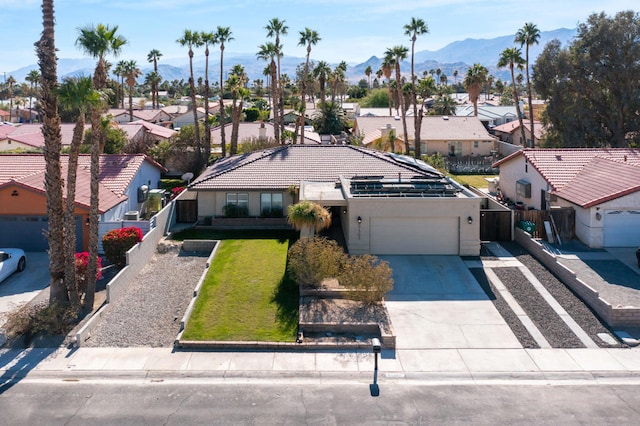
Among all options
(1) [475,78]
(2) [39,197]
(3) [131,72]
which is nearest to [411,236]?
(2) [39,197]

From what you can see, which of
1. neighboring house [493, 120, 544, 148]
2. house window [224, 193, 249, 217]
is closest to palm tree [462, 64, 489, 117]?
neighboring house [493, 120, 544, 148]

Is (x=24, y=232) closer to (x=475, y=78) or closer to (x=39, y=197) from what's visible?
(x=39, y=197)

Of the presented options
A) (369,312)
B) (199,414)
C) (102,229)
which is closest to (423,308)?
(369,312)

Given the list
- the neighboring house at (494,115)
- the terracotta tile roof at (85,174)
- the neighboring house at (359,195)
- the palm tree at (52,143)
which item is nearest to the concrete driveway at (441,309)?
the neighboring house at (359,195)

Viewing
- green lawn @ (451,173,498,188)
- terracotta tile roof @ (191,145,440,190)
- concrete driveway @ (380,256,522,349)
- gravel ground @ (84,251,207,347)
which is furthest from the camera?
green lawn @ (451,173,498,188)

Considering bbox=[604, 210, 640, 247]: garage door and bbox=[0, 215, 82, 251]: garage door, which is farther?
bbox=[0, 215, 82, 251]: garage door

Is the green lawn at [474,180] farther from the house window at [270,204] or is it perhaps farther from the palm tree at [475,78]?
the palm tree at [475,78]

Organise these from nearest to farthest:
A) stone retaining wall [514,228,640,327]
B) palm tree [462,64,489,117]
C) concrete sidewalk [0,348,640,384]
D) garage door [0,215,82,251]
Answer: concrete sidewalk [0,348,640,384], stone retaining wall [514,228,640,327], garage door [0,215,82,251], palm tree [462,64,489,117]

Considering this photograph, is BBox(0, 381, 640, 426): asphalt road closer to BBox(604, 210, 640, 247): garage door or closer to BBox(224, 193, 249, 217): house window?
BBox(604, 210, 640, 247): garage door

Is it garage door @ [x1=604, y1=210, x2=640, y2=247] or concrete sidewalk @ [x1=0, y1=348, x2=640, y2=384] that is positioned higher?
garage door @ [x1=604, y1=210, x2=640, y2=247]
